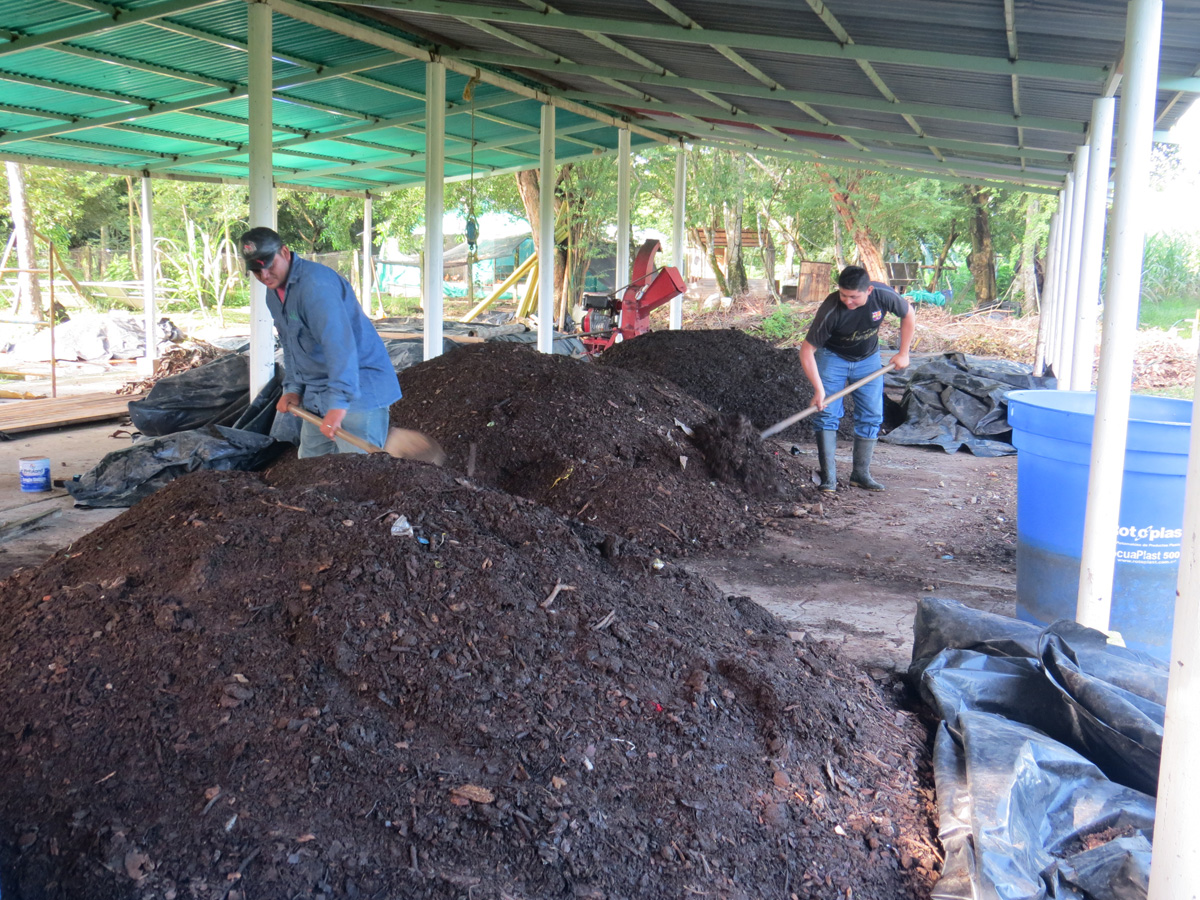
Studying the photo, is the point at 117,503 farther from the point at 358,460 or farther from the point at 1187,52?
the point at 1187,52

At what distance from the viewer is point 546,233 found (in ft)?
35.8

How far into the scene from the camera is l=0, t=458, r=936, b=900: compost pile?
2.05m

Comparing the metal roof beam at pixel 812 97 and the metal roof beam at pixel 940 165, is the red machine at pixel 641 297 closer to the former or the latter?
the metal roof beam at pixel 940 165

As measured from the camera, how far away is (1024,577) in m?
3.90

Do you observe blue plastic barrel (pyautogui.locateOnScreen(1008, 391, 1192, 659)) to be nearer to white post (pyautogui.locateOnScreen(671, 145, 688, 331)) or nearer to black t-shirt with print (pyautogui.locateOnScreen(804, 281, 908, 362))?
black t-shirt with print (pyautogui.locateOnScreen(804, 281, 908, 362))

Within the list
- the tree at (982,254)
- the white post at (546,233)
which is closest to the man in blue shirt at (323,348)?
the white post at (546,233)


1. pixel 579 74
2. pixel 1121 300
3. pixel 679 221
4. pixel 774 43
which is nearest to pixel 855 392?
pixel 774 43

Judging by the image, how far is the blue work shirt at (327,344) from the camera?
421 cm

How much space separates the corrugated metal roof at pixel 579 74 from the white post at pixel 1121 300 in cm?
125

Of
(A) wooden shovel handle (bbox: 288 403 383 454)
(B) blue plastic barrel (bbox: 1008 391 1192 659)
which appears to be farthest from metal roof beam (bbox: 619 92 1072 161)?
(A) wooden shovel handle (bbox: 288 403 383 454)

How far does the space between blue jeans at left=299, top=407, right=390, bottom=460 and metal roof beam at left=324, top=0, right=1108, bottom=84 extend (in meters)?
3.16

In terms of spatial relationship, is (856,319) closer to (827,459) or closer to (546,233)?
(827,459)

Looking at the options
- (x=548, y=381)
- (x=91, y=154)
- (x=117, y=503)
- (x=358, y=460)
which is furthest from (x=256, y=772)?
(x=91, y=154)

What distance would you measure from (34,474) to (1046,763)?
630 centimetres
